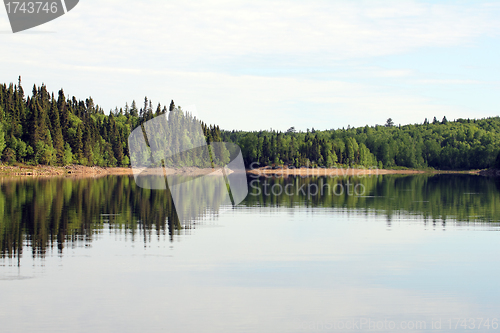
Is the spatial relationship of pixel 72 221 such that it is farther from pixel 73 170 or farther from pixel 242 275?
pixel 73 170

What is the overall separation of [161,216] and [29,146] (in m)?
115

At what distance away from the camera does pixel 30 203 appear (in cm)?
4459

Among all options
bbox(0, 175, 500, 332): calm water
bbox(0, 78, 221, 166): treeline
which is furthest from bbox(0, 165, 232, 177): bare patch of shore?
bbox(0, 175, 500, 332): calm water

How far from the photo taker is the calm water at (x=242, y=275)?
48.6ft

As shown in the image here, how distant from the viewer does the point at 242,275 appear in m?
19.8

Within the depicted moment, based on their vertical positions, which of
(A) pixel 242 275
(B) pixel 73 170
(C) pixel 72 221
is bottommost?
(A) pixel 242 275

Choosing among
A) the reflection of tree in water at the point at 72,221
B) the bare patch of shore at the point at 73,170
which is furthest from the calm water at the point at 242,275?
the bare patch of shore at the point at 73,170

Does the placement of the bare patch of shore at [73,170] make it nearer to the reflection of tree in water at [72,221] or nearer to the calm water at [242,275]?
the reflection of tree in water at [72,221]

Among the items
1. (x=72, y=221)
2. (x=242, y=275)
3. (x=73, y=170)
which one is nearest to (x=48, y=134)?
(x=73, y=170)

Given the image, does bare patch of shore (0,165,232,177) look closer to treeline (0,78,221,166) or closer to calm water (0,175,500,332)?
treeline (0,78,221,166)

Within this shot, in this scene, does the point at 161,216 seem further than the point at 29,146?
No

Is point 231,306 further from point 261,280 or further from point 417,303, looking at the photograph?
point 417,303

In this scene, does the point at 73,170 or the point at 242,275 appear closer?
the point at 242,275

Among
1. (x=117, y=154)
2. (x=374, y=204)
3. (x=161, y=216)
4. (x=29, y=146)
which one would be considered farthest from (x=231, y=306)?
(x=117, y=154)
